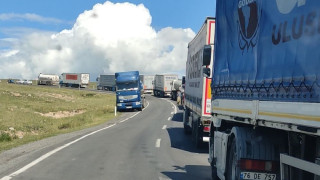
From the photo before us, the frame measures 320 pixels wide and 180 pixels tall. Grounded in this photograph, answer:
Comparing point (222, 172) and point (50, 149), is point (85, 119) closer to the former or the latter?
point (50, 149)

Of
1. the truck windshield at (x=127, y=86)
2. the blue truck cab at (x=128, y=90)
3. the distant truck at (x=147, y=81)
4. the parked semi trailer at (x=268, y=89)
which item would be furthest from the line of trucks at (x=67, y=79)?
the parked semi trailer at (x=268, y=89)

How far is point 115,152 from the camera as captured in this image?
1375cm

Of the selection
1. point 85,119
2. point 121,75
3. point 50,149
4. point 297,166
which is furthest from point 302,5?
point 121,75

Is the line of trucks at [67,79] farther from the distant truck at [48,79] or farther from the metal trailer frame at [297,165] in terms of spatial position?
the metal trailer frame at [297,165]

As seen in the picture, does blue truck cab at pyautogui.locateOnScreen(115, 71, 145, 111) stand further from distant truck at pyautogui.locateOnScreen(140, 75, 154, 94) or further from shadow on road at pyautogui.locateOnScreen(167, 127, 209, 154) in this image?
distant truck at pyautogui.locateOnScreen(140, 75, 154, 94)

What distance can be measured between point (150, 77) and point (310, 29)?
3036 inches

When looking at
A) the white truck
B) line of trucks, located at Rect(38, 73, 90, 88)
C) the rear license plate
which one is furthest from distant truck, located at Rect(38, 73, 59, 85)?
the rear license plate

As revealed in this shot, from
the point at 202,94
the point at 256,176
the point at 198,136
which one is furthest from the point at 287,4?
the point at 198,136

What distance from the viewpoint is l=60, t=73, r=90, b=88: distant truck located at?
356 feet

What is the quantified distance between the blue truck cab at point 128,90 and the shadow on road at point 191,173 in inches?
1092

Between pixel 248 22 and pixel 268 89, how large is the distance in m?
1.49

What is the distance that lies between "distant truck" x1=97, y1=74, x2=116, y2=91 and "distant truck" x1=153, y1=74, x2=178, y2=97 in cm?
2583

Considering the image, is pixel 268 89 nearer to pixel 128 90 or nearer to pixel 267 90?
pixel 267 90

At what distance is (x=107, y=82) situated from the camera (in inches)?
4129
